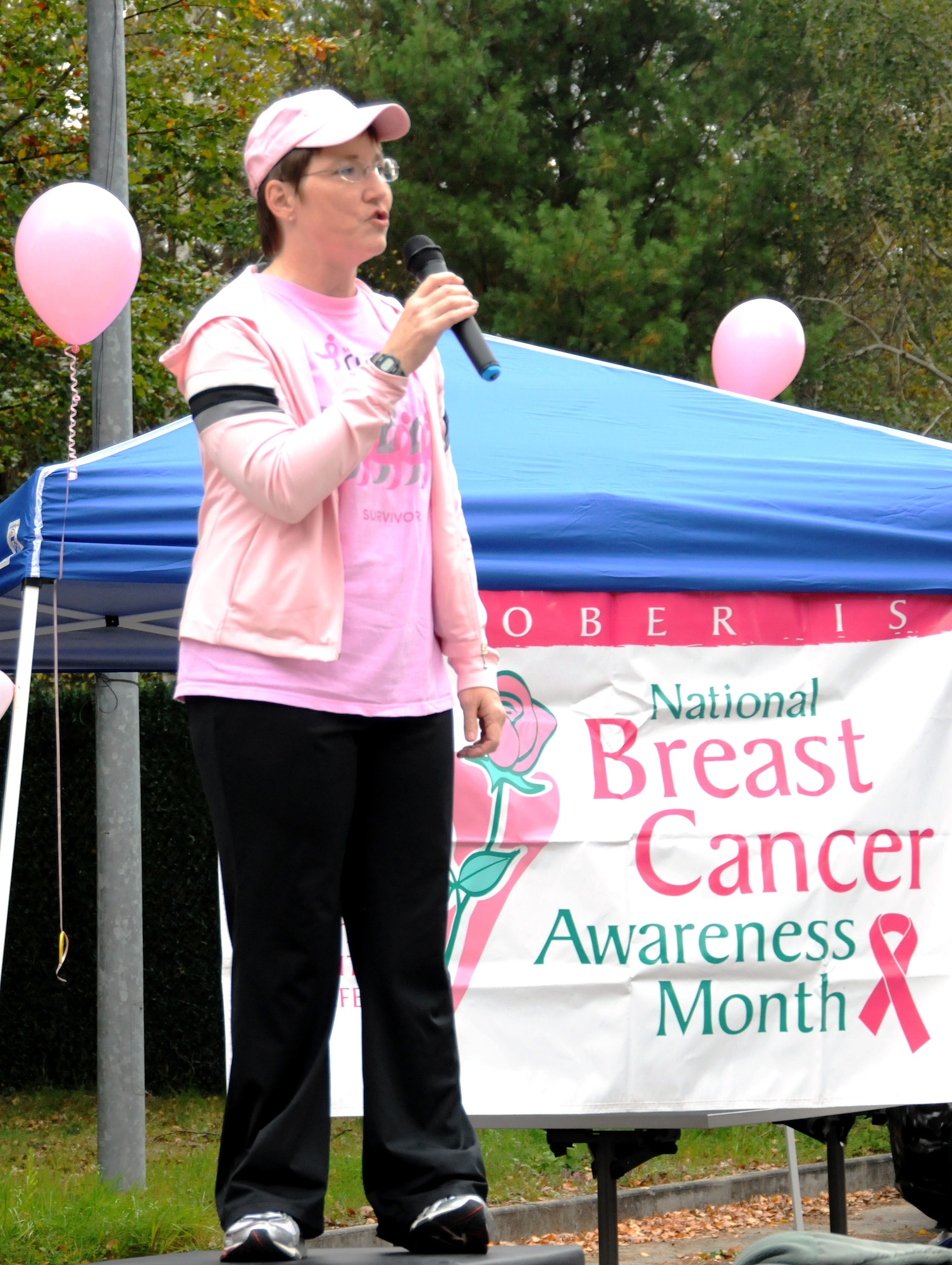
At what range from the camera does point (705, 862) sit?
3.29 metres

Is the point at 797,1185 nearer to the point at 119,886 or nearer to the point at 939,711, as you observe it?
the point at 939,711

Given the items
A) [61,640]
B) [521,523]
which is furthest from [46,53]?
[521,523]

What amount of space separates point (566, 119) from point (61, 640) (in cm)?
1074

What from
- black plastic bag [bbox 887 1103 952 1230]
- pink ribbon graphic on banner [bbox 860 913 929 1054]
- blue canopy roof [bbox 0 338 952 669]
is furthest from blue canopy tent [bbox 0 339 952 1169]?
black plastic bag [bbox 887 1103 952 1230]

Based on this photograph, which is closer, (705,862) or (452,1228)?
(452,1228)

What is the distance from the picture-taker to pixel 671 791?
3.31 meters

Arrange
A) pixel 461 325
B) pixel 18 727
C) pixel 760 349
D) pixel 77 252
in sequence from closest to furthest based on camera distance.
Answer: pixel 461 325 < pixel 18 727 < pixel 77 252 < pixel 760 349

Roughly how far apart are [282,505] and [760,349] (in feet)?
10.1

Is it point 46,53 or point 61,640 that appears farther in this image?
point 46,53

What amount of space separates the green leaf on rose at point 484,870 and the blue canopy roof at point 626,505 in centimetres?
58

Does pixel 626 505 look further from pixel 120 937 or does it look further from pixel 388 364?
pixel 120 937

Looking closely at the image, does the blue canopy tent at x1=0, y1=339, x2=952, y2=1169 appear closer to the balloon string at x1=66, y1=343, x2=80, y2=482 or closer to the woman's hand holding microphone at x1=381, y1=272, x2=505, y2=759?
the balloon string at x1=66, y1=343, x2=80, y2=482

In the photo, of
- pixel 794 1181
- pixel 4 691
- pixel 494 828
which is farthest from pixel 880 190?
pixel 4 691

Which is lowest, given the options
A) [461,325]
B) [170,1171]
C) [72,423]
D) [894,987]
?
[170,1171]
